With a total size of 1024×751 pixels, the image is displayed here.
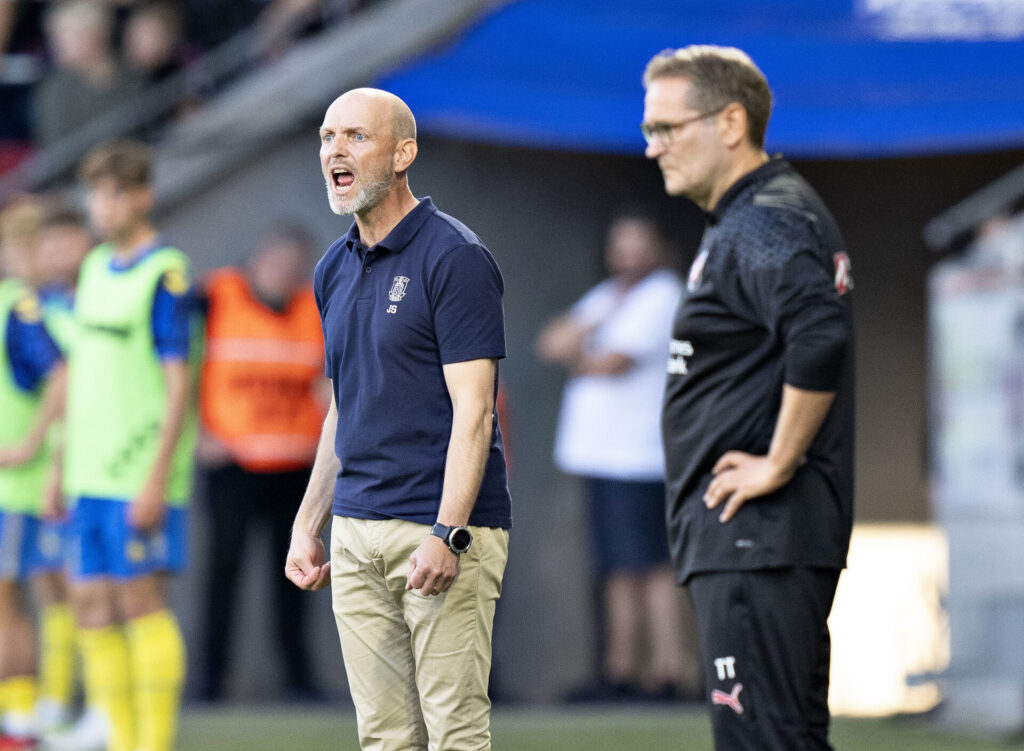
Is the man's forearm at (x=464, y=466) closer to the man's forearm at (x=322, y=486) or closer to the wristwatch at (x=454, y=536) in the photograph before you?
the wristwatch at (x=454, y=536)

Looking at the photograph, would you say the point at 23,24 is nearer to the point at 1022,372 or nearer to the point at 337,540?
the point at 1022,372

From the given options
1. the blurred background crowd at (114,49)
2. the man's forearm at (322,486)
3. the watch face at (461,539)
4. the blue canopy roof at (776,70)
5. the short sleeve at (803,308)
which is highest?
the blurred background crowd at (114,49)

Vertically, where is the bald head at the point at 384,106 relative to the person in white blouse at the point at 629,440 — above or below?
above

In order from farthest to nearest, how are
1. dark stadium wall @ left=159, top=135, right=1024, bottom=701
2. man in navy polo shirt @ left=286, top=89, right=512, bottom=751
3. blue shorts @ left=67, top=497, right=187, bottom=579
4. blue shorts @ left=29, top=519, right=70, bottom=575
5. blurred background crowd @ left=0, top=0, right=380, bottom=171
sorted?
1. blurred background crowd @ left=0, top=0, right=380, bottom=171
2. dark stadium wall @ left=159, top=135, right=1024, bottom=701
3. blue shorts @ left=29, top=519, right=70, bottom=575
4. blue shorts @ left=67, top=497, right=187, bottom=579
5. man in navy polo shirt @ left=286, top=89, right=512, bottom=751

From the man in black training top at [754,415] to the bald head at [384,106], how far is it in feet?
1.97

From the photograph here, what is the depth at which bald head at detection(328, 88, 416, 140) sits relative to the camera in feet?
11.2

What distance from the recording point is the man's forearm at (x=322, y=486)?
3.64 metres

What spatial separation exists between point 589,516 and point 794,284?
5217 millimetres

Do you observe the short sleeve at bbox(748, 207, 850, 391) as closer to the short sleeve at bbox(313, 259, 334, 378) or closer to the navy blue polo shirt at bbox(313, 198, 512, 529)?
the navy blue polo shirt at bbox(313, 198, 512, 529)

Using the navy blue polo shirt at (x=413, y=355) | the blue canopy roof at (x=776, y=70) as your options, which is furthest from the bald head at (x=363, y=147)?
the blue canopy roof at (x=776, y=70)

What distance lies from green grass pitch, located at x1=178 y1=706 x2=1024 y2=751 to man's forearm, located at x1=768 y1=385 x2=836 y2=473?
3551 millimetres

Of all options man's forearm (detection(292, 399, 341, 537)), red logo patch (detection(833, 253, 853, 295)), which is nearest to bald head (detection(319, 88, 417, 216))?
man's forearm (detection(292, 399, 341, 537))

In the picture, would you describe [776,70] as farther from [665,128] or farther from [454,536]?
[454,536]

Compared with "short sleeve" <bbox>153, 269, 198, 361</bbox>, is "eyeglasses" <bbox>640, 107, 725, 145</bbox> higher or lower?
higher
